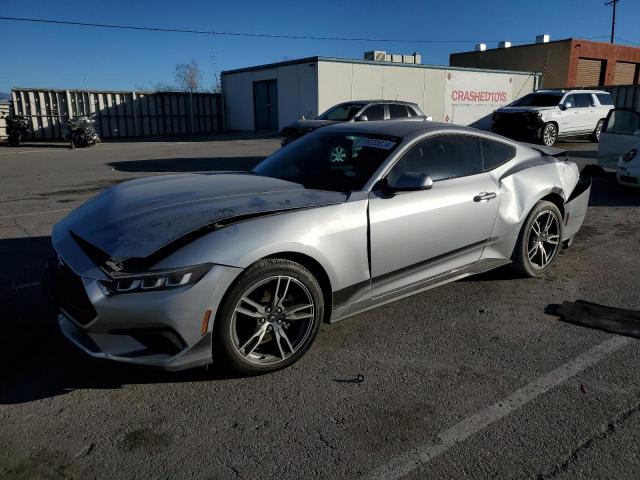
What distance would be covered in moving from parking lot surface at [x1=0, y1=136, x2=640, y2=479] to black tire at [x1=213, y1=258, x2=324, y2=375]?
0.40 ft

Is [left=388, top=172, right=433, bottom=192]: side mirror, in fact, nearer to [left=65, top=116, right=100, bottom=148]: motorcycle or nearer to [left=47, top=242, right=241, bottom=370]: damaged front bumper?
[left=47, top=242, right=241, bottom=370]: damaged front bumper

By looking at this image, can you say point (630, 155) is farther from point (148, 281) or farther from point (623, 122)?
point (148, 281)

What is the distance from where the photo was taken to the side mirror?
11.5 ft

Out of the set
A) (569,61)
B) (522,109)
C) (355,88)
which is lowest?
(522,109)

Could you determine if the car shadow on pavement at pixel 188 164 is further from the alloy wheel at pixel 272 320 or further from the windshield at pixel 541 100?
the windshield at pixel 541 100

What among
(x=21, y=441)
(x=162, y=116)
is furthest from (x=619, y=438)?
(x=162, y=116)

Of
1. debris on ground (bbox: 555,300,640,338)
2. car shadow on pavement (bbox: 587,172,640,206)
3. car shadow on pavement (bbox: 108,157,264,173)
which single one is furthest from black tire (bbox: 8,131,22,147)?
debris on ground (bbox: 555,300,640,338)

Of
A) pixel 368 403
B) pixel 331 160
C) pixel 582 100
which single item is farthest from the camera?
pixel 582 100

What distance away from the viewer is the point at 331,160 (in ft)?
13.4

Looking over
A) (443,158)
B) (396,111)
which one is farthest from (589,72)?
(443,158)

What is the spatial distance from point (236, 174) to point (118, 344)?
1.96 meters

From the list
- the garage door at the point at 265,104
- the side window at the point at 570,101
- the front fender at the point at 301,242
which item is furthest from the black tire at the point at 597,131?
the front fender at the point at 301,242

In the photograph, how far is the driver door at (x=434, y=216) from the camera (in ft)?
11.6

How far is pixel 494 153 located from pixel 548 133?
15.3 meters
